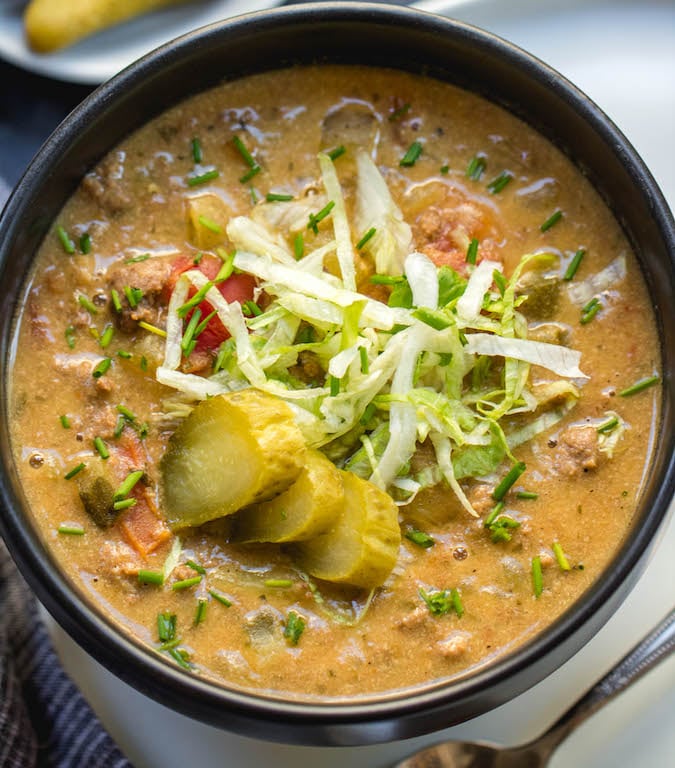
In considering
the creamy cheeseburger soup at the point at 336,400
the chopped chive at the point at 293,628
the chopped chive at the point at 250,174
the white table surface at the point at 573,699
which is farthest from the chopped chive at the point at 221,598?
the chopped chive at the point at 250,174

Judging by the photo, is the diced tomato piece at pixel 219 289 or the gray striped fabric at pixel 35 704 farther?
the gray striped fabric at pixel 35 704

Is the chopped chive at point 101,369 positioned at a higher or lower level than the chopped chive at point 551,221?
lower

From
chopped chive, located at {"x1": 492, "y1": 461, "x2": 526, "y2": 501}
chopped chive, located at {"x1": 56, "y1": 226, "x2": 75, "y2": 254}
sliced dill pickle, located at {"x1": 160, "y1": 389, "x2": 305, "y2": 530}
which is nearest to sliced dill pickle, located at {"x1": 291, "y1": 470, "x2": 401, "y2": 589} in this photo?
sliced dill pickle, located at {"x1": 160, "y1": 389, "x2": 305, "y2": 530}

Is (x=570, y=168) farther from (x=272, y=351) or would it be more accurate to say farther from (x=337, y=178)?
(x=272, y=351)

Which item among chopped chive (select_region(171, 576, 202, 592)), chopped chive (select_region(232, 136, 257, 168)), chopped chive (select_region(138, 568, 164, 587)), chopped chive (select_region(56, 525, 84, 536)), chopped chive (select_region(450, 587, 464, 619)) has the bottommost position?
chopped chive (select_region(56, 525, 84, 536))

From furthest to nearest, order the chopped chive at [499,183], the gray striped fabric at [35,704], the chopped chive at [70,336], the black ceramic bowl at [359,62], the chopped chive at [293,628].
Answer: the gray striped fabric at [35,704]
the chopped chive at [499,183]
the chopped chive at [70,336]
the chopped chive at [293,628]
the black ceramic bowl at [359,62]

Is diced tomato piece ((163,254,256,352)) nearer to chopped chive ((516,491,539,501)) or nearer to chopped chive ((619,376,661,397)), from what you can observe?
chopped chive ((516,491,539,501))

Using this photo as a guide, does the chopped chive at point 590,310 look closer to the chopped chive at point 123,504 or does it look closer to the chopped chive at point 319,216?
the chopped chive at point 319,216
